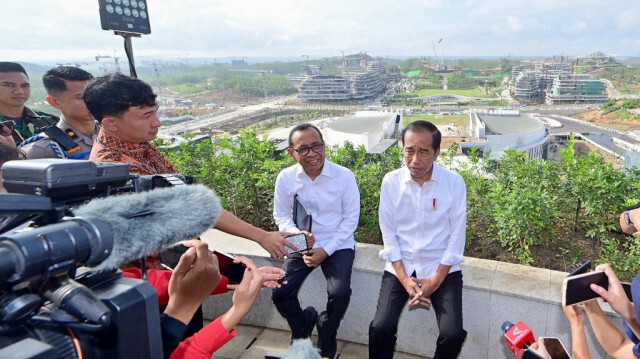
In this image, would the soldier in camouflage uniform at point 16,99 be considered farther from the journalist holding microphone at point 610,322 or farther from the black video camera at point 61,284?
the journalist holding microphone at point 610,322

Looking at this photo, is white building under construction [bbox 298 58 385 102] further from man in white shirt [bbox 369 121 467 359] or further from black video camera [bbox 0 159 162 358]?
black video camera [bbox 0 159 162 358]

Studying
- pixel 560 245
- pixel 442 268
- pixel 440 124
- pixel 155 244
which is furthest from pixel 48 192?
pixel 440 124

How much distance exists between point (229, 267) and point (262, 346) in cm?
117

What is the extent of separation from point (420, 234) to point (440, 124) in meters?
53.4

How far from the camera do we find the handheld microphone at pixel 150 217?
92cm

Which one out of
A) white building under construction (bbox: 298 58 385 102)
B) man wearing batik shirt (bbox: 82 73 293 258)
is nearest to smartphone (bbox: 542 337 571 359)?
man wearing batik shirt (bbox: 82 73 293 258)

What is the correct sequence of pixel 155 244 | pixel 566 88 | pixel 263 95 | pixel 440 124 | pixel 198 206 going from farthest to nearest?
1. pixel 263 95
2. pixel 566 88
3. pixel 440 124
4. pixel 198 206
5. pixel 155 244

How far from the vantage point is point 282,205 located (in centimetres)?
306

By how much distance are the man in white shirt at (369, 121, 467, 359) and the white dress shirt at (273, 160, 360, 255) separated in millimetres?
285

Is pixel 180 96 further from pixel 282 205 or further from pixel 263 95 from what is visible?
pixel 282 205

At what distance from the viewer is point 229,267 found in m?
2.12

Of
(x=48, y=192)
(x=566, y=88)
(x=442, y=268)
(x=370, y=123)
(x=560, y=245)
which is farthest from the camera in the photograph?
(x=566, y=88)

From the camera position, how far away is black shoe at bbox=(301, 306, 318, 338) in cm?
277

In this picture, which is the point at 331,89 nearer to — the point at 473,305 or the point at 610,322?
the point at 473,305
